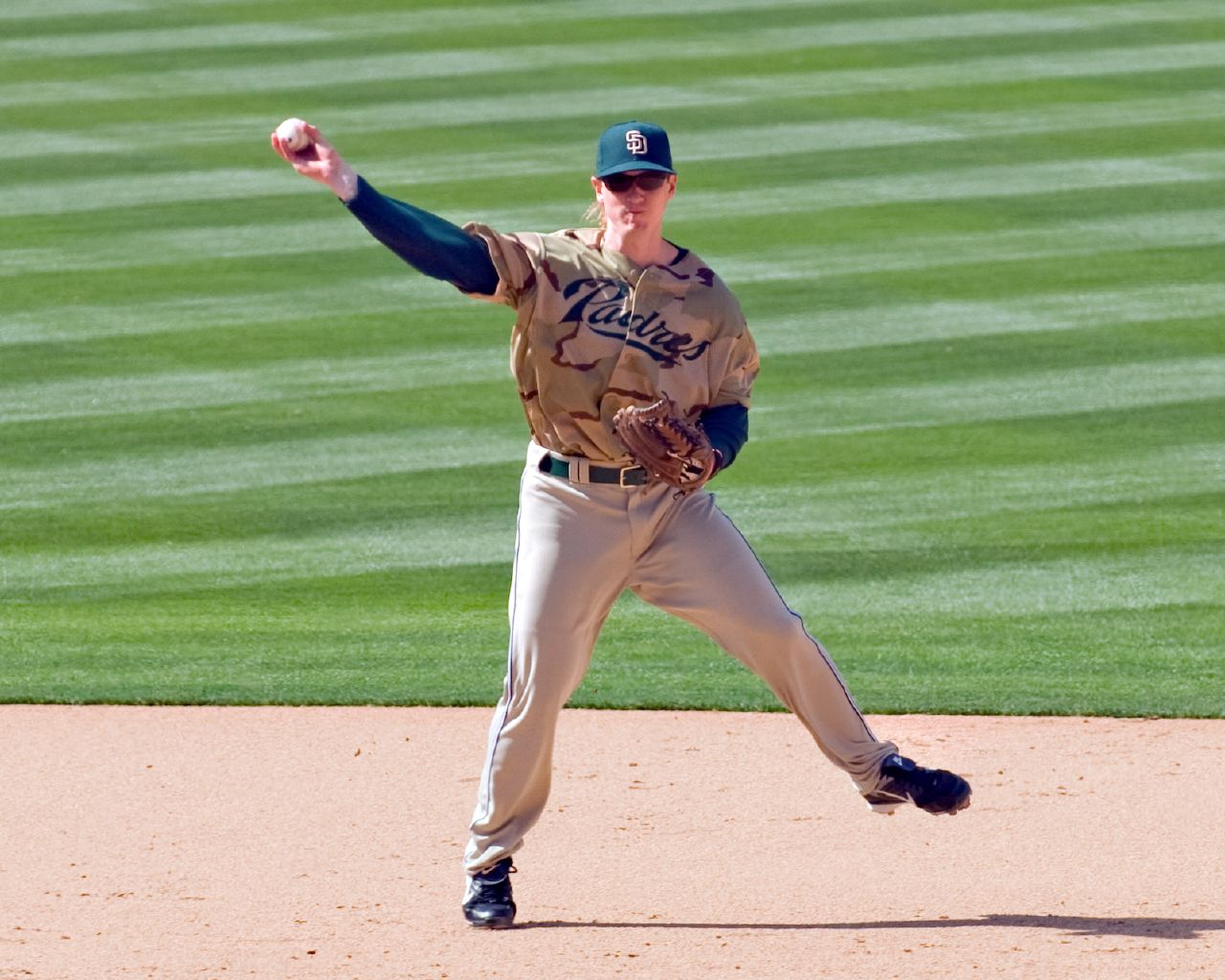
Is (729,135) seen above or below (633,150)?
below

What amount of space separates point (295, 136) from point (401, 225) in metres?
0.30

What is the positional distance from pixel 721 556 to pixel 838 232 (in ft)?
28.2

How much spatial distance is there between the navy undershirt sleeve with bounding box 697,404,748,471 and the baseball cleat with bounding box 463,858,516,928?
1092mm

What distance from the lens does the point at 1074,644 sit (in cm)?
734

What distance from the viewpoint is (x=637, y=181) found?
181 inches

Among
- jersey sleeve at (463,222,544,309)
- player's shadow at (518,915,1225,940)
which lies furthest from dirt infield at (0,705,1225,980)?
jersey sleeve at (463,222,544,309)

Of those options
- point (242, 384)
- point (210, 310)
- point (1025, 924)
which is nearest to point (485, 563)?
point (242, 384)

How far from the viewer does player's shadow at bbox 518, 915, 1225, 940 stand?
15.1 feet

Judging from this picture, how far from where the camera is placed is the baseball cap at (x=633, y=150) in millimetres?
4570

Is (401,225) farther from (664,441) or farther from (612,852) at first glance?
(612,852)

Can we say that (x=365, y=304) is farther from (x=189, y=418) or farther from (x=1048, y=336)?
(x=1048, y=336)

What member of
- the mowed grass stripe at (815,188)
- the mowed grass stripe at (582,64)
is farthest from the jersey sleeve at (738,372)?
the mowed grass stripe at (582,64)

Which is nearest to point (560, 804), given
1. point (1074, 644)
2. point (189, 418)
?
point (1074, 644)

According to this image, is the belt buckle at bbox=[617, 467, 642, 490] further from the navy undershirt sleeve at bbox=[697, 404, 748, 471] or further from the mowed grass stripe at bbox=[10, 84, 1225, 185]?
the mowed grass stripe at bbox=[10, 84, 1225, 185]
